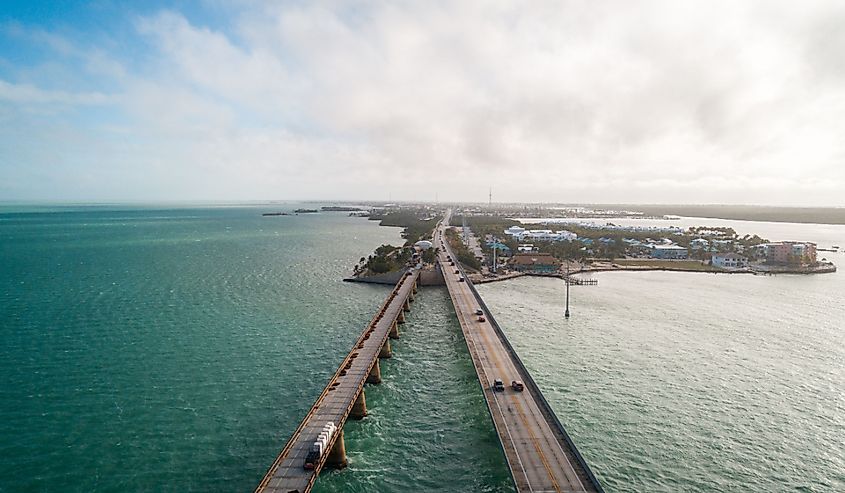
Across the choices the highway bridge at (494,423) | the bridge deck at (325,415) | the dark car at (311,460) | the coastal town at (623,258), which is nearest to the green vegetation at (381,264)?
the coastal town at (623,258)

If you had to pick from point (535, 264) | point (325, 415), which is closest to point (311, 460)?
point (325, 415)

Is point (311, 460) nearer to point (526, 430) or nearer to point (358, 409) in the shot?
point (358, 409)

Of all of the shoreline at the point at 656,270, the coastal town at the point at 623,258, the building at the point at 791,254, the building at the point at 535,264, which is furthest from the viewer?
the building at the point at 791,254

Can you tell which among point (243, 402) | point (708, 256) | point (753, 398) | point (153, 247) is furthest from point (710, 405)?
point (153, 247)

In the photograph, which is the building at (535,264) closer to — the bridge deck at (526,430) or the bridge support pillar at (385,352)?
the bridge deck at (526,430)

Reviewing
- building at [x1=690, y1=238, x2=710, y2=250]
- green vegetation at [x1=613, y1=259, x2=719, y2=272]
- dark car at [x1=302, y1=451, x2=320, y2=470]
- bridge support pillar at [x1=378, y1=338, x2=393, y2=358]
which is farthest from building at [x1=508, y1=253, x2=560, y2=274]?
dark car at [x1=302, y1=451, x2=320, y2=470]

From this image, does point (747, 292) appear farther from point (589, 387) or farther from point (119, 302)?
point (119, 302)

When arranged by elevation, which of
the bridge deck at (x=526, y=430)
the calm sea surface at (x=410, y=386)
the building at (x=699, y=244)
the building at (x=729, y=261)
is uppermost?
the building at (x=699, y=244)
